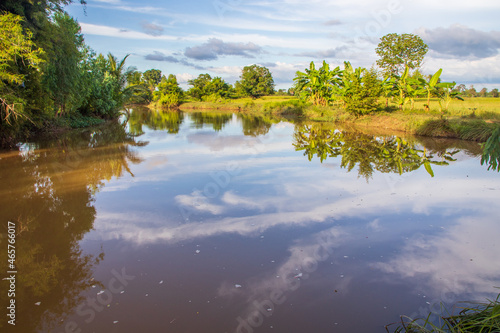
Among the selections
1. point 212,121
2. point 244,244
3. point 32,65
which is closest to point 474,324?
point 244,244

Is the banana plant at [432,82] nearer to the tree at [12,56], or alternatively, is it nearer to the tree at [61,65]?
the tree at [61,65]

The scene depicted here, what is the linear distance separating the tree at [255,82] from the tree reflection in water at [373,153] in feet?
167

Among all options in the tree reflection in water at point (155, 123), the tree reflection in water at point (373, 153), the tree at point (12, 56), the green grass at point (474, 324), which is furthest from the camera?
the tree reflection in water at point (155, 123)

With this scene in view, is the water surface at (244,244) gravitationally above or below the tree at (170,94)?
below

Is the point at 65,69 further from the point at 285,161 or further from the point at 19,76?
the point at 285,161

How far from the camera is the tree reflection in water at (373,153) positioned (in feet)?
37.3

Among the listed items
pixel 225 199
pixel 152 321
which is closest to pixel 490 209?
pixel 225 199

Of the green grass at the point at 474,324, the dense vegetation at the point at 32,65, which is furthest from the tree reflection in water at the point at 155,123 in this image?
the green grass at the point at 474,324

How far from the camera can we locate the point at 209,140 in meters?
17.8

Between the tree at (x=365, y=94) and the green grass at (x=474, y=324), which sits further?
the tree at (x=365, y=94)

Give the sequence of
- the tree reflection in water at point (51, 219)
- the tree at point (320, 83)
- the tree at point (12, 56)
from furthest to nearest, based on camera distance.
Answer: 1. the tree at point (320, 83)
2. the tree at point (12, 56)
3. the tree reflection in water at point (51, 219)

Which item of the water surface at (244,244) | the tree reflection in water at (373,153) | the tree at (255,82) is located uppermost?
the tree at (255,82)

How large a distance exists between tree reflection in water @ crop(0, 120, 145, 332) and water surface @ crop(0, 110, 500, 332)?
3 cm

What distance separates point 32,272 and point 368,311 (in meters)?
4.30
